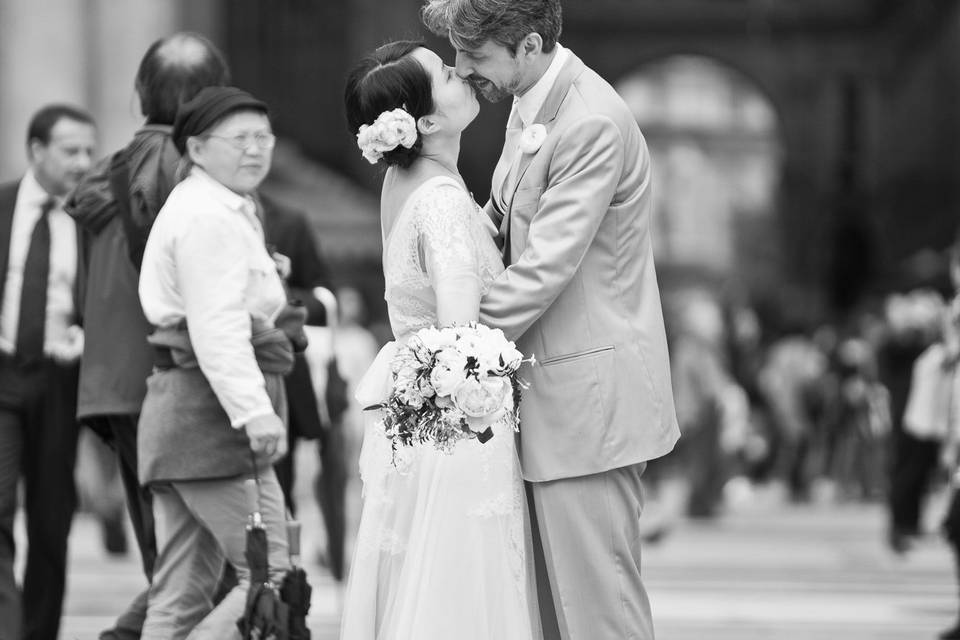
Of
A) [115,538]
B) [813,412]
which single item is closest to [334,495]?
[115,538]

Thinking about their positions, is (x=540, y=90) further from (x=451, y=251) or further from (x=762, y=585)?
(x=762, y=585)

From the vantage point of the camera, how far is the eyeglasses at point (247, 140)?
6030 mm

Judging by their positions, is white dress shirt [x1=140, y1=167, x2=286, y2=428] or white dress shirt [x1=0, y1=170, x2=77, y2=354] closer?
white dress shirt [x1=140, y1=167, x2=286, y2=428]

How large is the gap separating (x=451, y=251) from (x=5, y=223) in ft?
10.1

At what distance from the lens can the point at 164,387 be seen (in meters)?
5.94

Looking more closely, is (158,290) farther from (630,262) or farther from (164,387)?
(630,262)

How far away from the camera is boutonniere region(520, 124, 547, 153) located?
17.1 feet

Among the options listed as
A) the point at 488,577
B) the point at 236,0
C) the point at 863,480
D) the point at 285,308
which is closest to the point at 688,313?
the point at 863,480

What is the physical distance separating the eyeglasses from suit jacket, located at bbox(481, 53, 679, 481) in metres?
1.19

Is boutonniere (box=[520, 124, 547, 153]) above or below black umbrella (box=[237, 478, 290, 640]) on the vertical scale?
above

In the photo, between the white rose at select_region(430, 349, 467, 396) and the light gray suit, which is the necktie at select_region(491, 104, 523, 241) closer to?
the light gray suit

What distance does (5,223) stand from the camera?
7578 millimetres

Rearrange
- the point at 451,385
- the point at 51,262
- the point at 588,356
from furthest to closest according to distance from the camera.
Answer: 1. the point at 51,262
2. the point at 588,356
3. the point at 451,385

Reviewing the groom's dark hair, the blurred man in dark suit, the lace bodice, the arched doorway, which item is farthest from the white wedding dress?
the arched doorway
